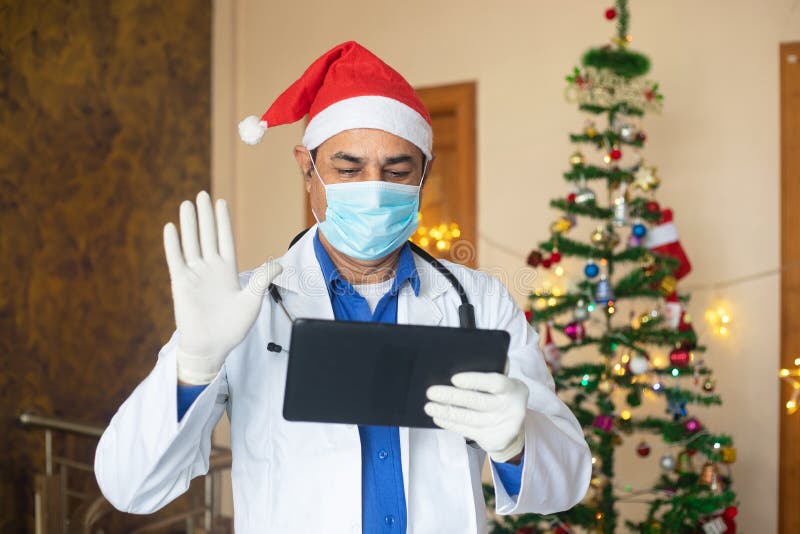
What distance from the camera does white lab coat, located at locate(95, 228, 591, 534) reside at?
1.12 m

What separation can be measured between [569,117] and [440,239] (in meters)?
0.79

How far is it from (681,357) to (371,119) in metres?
1.53

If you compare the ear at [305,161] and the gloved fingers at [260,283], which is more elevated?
the ear at [305,161]

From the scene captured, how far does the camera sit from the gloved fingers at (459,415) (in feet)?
3.54

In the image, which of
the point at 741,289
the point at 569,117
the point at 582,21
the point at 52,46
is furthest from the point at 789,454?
the point at 52,46

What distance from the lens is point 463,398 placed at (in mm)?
1075

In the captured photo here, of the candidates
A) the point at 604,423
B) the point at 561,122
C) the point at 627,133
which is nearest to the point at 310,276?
the point at 604,423

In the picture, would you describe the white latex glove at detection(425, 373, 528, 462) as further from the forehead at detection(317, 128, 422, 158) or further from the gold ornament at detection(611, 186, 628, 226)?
the gold ornament at detection(611, 186, 628, 226)

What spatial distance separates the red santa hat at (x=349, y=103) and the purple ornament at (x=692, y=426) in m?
1.49

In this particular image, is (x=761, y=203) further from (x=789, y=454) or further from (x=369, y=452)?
(x=369, y=452)

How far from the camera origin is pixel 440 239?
3.40 m

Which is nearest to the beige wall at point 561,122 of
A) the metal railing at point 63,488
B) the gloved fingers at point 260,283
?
the metal railing at point 63,488

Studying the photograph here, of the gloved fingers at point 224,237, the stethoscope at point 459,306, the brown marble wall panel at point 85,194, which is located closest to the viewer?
the gloved fingers at point 224,237

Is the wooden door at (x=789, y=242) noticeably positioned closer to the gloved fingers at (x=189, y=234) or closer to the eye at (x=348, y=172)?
the eye at (x=348, y=172)
